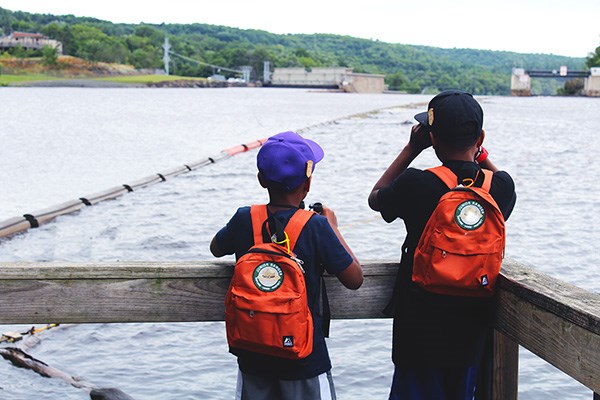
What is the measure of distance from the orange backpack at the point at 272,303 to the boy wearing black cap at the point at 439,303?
1.74ft

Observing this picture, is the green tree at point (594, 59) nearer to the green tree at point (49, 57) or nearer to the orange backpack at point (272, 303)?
the green tree at point (49, 57)

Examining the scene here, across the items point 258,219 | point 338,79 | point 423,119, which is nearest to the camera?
point 258,219

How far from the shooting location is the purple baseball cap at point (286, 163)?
327 cm

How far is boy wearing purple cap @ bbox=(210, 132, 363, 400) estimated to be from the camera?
3221 millimetres

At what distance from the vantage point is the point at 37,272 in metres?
3.52

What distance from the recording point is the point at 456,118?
11.4ft

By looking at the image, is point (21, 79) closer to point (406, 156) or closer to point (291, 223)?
point (406, 156)

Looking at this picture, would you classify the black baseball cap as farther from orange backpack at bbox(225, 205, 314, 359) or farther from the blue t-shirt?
orange backpack at bbox(225, 205, 314, 359)

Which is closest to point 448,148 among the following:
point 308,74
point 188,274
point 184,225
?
point 188,274

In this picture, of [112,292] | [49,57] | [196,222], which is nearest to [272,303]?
[112,292]

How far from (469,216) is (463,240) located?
3.6 inches

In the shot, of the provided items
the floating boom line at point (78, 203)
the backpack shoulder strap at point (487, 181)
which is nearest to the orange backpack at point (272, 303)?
the backpack shoulder strap at point (487, 181)

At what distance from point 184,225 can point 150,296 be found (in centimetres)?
1172

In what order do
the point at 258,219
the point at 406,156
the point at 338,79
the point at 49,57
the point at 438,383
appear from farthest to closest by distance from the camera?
the point at 338,79, the point at 49,57, the point at 406,156, the point at 438,383, the point at 258,219
